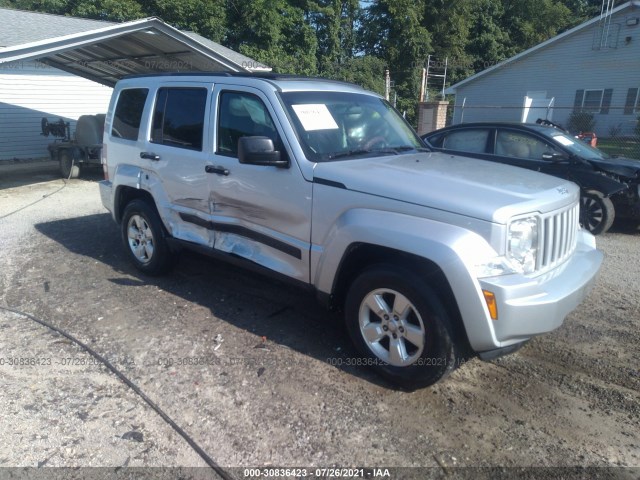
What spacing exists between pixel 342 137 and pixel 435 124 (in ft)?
43.8

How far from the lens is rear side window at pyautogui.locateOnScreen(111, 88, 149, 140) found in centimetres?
536

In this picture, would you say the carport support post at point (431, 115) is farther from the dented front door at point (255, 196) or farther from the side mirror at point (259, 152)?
the side mirror at point (259, 152)

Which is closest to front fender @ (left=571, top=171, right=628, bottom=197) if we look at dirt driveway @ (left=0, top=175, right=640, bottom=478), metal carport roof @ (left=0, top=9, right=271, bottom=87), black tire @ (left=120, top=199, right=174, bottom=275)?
dirt driveway @ (left=0, top=175, right=640, bottom=478)

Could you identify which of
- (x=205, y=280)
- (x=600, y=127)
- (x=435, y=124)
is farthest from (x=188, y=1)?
(x=205, y=280)

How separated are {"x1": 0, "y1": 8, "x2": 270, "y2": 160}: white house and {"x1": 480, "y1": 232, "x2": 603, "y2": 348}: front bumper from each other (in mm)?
8697

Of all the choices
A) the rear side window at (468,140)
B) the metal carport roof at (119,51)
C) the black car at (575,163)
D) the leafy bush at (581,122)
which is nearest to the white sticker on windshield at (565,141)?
the black car at (575,163)

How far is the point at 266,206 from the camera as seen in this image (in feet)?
13.2

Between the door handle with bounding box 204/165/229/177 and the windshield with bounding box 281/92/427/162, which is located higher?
the windshield with bounding box 281/92/427/162

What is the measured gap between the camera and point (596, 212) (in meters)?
7.41

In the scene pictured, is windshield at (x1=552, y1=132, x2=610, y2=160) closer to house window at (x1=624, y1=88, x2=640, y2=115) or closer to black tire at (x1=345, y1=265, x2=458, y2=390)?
black tire at (x1=345, y1=265, x2=458, y2=390)

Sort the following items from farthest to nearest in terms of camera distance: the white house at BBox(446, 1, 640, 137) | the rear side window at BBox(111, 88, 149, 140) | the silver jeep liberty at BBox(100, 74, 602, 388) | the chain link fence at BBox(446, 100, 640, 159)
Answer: the white house at BBox(446, 1, 640, 137) < the chain link fence at BBox(446, 100, 640, 159) < the rear side window at BBox(111, 88, 149, 140) < the silver jeep liberty at BBox(100, 74, 602, 388)

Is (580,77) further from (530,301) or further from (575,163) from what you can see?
(530,301)

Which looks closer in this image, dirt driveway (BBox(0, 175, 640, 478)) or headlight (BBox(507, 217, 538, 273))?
dirt driveway (BBox(0, 175, 640, 478))

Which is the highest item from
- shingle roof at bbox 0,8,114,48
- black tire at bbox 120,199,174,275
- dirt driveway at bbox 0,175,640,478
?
shingle roof at bbox 0,8,114,48
